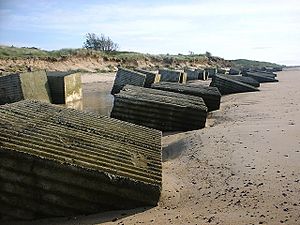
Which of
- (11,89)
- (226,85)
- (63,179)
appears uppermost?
(63,179)

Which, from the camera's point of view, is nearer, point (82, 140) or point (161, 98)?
point (82, 140)

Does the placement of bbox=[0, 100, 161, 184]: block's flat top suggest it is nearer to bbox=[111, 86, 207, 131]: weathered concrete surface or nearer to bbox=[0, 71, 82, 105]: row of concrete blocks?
bbox=[111, 86, 207, 131]: weathered concrete surface

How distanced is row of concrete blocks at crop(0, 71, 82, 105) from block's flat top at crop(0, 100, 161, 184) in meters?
5.20

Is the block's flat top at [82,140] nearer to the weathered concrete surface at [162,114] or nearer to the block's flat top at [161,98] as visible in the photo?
the weathered concrete surface at [162,114]

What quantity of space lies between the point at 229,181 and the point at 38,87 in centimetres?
852

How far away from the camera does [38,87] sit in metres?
11.5

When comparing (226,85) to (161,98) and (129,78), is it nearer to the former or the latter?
(129,78)

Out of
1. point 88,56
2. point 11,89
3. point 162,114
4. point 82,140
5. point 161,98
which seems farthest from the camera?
point 88,56

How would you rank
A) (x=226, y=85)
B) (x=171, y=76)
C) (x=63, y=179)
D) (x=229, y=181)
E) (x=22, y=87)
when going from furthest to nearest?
(x=171, y=76), (x=226, y=85), (x=22, y=87), (x=229, y=181), (x=63, y=179)

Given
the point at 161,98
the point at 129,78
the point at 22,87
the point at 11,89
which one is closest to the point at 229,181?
the point at 161,98

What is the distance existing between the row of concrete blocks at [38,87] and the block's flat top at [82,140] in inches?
205

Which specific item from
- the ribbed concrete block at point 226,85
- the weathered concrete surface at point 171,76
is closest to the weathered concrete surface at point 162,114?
the ribbed concrete block at point 226,85

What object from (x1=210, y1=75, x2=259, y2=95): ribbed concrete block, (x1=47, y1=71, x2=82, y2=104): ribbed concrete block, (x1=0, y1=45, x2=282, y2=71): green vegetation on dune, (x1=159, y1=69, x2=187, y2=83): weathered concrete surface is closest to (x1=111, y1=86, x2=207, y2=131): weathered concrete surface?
(x1=47, y1=71, x2=82, y2=104): ribbed concrete block

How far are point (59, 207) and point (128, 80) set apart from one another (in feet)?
40.0
